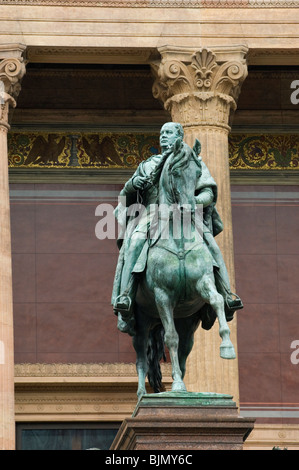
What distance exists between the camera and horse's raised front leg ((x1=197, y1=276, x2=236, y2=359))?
55.0 feet

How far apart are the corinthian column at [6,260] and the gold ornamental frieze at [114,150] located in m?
3.37

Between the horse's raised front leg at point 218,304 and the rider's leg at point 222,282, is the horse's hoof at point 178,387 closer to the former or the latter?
the horse's raised front leg at point 218,304

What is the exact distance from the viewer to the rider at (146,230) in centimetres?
1719

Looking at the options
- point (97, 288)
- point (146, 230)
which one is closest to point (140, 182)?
point (146, 230)

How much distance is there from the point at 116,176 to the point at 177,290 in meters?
14.8

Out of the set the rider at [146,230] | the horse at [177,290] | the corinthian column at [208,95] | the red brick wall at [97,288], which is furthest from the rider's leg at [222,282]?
the red brick wall at [97,288]

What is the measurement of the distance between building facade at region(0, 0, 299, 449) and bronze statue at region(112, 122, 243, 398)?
9.53m

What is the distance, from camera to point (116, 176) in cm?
3167
